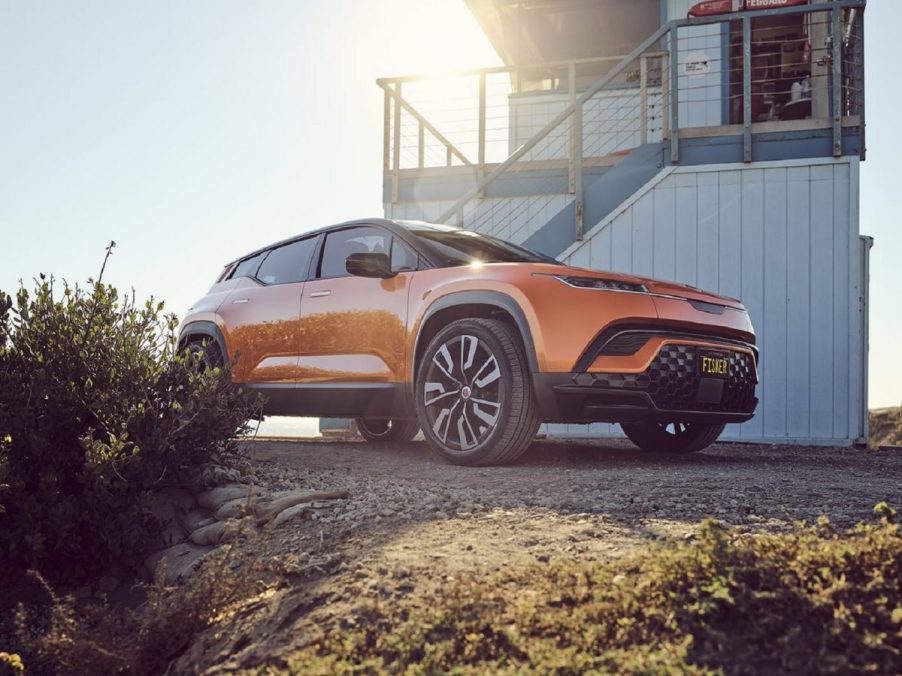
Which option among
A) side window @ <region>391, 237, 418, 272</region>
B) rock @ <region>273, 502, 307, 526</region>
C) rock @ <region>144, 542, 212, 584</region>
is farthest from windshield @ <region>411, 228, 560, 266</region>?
A: rock @ <region>144, 542, 212, 584</region>

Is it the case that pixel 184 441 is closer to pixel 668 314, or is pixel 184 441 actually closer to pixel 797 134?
pixel 668 314

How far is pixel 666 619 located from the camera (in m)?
2.32

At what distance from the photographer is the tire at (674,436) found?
6.97 metres

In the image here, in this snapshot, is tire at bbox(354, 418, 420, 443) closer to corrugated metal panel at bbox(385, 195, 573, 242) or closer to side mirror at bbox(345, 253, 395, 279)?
side mirror at bbox(345, 253, 395, 279)

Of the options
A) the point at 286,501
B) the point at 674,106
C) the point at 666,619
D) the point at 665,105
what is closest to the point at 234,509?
the point at 286,501

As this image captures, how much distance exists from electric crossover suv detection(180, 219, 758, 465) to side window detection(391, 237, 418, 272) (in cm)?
1

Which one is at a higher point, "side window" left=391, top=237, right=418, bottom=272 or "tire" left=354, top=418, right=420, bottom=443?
"side window" left=391, top=237, right=418, bottom=272

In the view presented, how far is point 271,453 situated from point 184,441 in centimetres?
166

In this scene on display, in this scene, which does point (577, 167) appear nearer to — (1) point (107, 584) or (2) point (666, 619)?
(1) point (107, 584)

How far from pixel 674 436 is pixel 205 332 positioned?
397 cm

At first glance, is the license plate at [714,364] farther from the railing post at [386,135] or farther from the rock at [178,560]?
the railing post at [386,135]

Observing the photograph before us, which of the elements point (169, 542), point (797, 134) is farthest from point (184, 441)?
point (797, 134)

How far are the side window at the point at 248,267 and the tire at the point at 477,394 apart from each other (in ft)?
8.24

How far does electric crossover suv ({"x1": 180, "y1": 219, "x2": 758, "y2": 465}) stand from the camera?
519 cm
